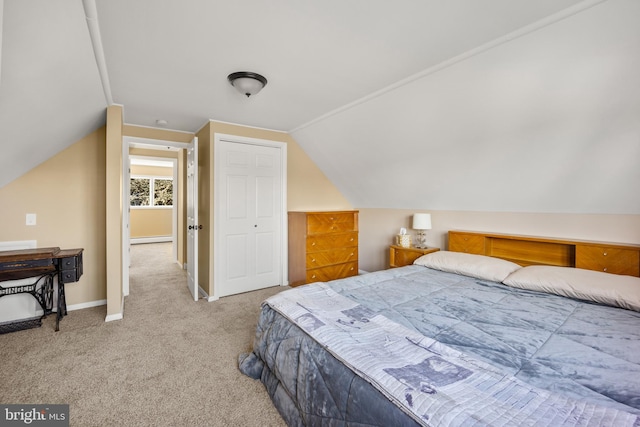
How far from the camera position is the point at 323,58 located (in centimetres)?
→ 219

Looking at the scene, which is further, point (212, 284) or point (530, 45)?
point (212, 284)

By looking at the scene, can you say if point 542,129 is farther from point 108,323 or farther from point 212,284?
point 108,323

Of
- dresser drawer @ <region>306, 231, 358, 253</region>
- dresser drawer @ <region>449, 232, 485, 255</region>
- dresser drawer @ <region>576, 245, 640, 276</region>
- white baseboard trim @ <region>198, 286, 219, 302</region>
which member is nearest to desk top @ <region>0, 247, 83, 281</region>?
white baseboard trim @ <region>198, 286, 219, 302</region>

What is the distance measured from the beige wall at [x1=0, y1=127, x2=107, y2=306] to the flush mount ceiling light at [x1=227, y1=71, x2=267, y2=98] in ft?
7.10

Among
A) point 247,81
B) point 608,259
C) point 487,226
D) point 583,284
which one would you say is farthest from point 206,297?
point 608,259

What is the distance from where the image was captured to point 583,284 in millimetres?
2043

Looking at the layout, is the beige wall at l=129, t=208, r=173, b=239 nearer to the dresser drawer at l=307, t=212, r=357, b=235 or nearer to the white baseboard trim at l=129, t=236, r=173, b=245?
the white baseboard trim at l=129, t=236, r=173, b=245

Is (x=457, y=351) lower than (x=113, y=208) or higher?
lower

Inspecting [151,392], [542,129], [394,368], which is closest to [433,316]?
[394,368]

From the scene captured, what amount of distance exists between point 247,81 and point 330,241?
2.48 meters

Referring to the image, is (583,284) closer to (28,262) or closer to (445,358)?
(445,358)

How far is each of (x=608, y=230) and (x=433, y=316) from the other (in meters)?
2.01

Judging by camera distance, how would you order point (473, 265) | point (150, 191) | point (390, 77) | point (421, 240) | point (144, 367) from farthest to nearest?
1. point (150, 191)
2. point (421, 240)
3. point (473, 265)
4. point (390, 77)
5. point (144, 367)

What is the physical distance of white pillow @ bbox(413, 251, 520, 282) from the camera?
250 cm
